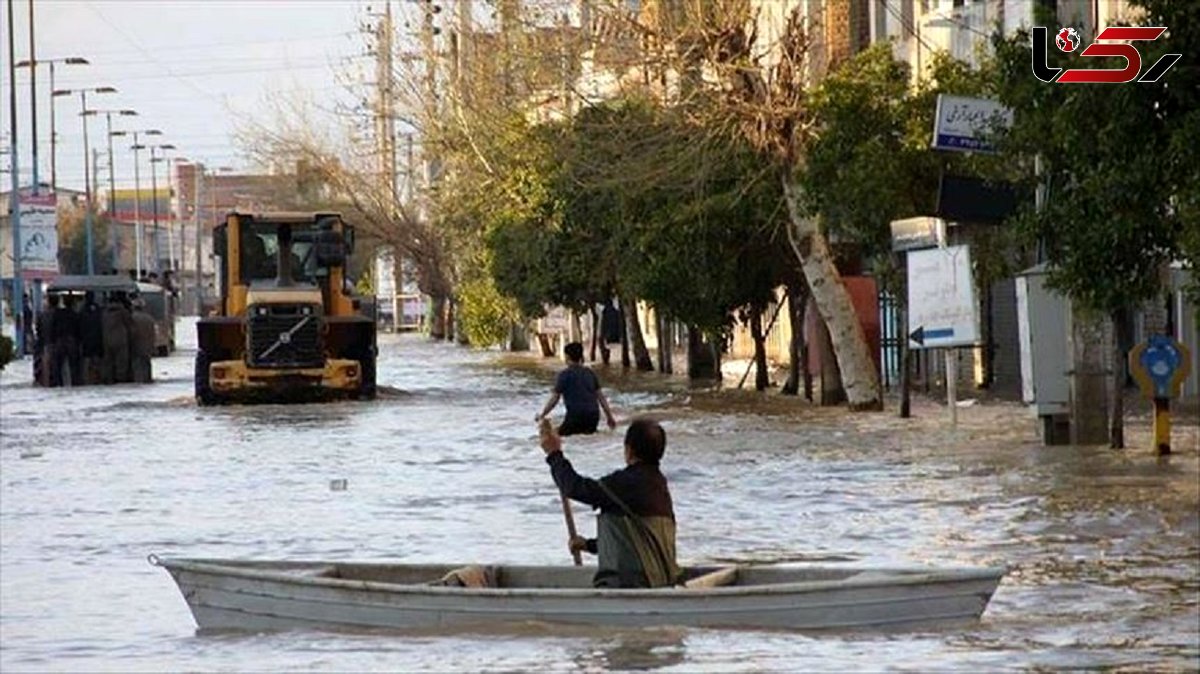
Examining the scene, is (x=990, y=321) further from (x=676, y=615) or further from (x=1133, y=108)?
(x=676, y=615)

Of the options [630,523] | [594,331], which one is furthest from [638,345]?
[630,523]

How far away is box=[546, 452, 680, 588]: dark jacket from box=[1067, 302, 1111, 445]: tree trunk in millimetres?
15023

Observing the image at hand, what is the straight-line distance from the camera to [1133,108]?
25.2 metres

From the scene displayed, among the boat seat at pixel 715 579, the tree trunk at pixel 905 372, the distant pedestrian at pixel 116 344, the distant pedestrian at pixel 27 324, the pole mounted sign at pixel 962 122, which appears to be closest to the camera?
the boat seat at pixel 715 579

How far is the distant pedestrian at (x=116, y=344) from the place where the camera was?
6838 centimetres

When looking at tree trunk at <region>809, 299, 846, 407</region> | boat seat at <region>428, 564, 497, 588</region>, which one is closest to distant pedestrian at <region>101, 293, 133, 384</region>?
tree trunk at <region>809, 299, 846, 407</region>

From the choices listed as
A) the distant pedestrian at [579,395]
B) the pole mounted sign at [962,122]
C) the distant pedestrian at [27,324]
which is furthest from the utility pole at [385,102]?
the pole mounted sign at [962,122]

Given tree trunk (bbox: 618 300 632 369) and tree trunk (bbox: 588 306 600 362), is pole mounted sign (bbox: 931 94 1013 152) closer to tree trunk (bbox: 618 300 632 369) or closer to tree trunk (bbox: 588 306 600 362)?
tree trunk (bbox: 618 300 632 369)

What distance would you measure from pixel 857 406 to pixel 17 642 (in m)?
27.6

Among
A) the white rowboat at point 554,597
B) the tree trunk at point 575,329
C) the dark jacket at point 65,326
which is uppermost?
the dark jacket at point 65,326

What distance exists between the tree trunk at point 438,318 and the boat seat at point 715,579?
11154cm

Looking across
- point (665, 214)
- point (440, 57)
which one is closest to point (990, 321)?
point (665, 214)

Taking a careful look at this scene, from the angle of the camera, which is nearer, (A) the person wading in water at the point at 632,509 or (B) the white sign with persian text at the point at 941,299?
(A) the person wading in water at the point at 632,509

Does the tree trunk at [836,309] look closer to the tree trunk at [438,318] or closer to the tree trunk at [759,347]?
the tree trunk at [759,347]
